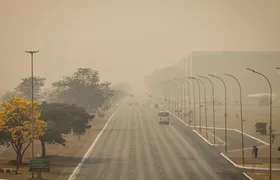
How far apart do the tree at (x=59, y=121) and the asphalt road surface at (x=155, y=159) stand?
208 inches

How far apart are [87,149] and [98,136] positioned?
22.9 metres

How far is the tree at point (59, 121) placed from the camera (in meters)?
86.3

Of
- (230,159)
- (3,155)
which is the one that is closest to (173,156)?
(230,159)

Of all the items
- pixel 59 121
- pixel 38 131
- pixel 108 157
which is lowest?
pixel 108 157

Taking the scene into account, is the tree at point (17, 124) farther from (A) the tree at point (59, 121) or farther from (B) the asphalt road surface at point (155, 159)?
(B) the asphalt road surface at point (155, 159)

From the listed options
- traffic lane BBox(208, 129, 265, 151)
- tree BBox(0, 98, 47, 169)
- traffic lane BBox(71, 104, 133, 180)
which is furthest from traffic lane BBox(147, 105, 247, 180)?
tree BBox(0, 98, 47, 169)

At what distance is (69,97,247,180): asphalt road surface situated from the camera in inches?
2719

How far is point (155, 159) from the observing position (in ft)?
274

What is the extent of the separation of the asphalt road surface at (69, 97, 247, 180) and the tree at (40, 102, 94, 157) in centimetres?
527

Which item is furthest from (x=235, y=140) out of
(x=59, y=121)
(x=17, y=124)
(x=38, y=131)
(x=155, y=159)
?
(x=17, y=124)

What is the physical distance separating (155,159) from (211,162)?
8.20 meters

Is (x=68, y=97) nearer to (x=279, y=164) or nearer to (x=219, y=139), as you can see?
(x=219, y=139)

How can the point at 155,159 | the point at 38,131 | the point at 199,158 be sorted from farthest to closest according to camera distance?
the point at 199,158 < the point at 155,159 < the point at 38,131

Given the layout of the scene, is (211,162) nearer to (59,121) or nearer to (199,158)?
(199,158)
